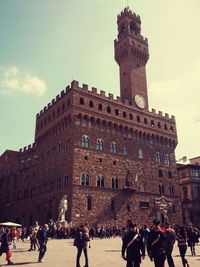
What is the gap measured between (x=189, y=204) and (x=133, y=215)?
15.7m

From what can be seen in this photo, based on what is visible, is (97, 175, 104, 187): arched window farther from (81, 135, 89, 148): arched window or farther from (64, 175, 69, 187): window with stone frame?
(81, 135, 89, 148): arched window

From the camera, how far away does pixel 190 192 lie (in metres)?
48.0

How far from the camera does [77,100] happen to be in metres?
35.2

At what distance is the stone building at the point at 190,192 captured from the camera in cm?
4641

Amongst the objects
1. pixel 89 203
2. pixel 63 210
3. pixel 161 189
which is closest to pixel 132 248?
pixel 63 210

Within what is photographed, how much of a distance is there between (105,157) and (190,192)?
2047 cm

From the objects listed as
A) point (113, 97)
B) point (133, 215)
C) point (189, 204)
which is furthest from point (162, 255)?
point (189, 204)

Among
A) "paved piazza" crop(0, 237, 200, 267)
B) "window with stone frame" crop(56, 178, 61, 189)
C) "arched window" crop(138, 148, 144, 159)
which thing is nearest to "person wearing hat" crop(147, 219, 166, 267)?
"paved piazza" crop(0, 237, 200, 267)

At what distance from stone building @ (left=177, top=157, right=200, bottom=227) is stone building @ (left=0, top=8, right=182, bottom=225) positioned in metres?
6.62

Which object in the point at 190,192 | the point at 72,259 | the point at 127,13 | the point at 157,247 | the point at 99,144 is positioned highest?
the point at 127,13

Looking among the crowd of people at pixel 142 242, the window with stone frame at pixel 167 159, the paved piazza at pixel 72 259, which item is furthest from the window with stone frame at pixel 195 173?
the crowd of people at pixel 142 242

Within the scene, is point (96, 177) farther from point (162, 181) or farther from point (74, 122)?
point (162, 181)

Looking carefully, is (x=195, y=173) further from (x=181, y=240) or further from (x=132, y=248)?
(x=132, y=248)

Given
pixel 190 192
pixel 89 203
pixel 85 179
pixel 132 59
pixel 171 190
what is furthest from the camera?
pixel 190 192
